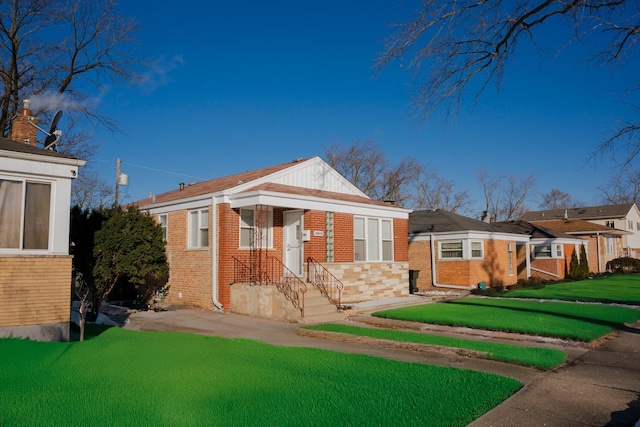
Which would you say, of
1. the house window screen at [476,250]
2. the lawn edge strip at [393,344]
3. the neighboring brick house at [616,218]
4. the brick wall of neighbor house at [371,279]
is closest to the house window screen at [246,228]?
the brick wall of neighbor house at [371,279]

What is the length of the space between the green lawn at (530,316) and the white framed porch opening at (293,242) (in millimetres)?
3464

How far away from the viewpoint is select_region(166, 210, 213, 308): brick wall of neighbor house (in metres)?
16.1

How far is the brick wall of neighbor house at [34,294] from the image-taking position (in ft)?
30.2

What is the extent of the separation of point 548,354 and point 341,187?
12.7 metres

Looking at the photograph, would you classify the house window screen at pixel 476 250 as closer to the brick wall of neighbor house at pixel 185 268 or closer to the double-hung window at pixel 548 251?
the double-hung window at pixel 548 251

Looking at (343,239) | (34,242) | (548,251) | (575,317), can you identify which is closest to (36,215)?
(34,242)

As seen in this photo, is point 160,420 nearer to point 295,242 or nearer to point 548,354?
point 548,354

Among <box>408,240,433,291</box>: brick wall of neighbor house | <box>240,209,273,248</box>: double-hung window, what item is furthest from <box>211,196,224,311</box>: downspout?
<box>408,240,433,291</box>: brick wall of neighbor house

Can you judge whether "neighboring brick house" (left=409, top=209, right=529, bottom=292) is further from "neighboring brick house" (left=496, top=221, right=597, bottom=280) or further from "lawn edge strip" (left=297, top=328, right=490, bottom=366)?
"lawn edge strip" (left=297, top=328, right=490, bottom=366)

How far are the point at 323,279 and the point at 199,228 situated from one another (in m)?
4.71

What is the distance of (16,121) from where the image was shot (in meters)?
12.4

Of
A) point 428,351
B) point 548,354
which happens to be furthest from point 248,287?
point 548,354

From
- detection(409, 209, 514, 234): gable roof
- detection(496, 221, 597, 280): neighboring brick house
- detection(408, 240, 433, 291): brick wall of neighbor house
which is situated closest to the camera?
detection(409, 209, 514, 234): gable roof

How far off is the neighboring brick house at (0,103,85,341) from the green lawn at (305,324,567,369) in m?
5.97
